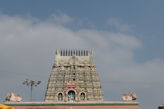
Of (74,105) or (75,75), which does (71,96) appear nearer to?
(74,105)

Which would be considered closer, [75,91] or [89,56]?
[75,91]

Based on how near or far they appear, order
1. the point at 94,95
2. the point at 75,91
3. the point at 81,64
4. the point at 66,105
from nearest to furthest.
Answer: the point at 66,105 < the point at 75,91 < the point at 94,95 < the point at 81,64

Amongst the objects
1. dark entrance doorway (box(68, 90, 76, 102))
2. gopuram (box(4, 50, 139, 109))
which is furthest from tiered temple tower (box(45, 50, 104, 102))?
dark entrance doorway (box(68, 90, 76, 102))

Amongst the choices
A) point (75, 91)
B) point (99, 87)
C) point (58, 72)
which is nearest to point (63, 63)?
point (58, 72)

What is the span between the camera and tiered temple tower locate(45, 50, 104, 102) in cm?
7138

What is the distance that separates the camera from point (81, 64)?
250ft

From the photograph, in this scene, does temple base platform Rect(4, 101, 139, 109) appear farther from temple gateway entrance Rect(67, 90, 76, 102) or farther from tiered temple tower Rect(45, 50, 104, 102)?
tiered temple tower Rect(45, 50, 104, 102)

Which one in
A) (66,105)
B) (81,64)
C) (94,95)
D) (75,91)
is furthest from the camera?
(81,64)

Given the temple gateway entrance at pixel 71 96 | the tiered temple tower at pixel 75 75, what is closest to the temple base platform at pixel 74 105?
the temple gateway entrance at pixel 71 96

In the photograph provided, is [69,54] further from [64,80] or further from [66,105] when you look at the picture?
[66,105]

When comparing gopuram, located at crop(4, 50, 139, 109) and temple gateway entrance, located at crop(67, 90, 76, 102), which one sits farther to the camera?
gopuram, located at crop(4, 50, 139, 109)

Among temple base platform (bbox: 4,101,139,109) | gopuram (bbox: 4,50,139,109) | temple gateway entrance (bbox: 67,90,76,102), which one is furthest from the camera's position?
gopuram (bbox: 4,50,139,109)

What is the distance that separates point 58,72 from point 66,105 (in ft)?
73.0

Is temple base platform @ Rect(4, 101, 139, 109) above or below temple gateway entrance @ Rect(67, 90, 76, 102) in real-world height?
below
